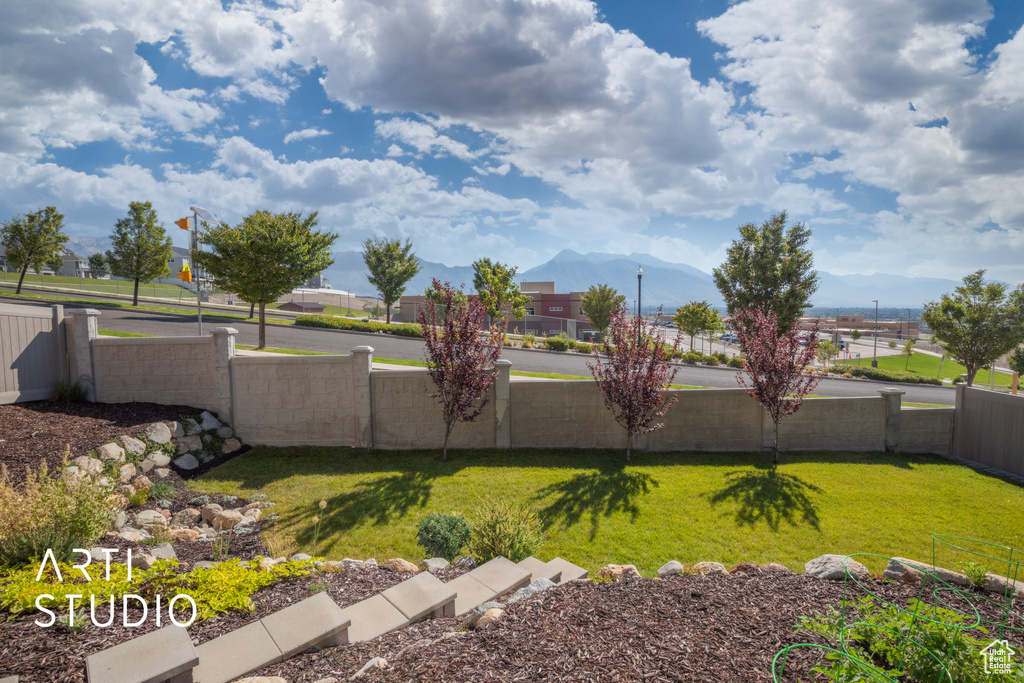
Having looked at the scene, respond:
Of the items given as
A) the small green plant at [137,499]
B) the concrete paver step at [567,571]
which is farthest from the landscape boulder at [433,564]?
the small green plant at [137,499]

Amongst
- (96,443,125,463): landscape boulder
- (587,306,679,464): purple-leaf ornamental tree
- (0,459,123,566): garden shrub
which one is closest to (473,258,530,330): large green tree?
(587,306,679,464): purple-leaf ornamental tree

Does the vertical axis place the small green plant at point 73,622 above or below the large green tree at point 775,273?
below

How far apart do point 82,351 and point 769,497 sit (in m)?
14.9

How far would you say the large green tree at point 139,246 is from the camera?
2678 cm

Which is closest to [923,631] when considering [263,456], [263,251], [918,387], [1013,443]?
[263,456]

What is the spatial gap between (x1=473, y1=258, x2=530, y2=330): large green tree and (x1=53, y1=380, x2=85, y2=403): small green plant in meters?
17.2

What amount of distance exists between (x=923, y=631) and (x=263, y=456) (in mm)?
10823

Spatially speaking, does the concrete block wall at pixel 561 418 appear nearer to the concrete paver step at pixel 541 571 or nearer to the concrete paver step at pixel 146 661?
the concrete paver step at pixel 541 571

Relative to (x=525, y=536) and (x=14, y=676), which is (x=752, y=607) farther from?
(x=14, y=676)

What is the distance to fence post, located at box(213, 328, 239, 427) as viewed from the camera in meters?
10.6

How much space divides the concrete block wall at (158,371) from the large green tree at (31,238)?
23181mm

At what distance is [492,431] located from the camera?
35.6 feet

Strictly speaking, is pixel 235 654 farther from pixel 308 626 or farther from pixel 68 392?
pixel 68 392

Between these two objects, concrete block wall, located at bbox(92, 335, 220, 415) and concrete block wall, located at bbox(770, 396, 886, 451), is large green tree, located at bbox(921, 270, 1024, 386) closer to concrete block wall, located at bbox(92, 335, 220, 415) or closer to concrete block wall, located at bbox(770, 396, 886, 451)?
concrete block wall, located at bbox(770, 396, 886, 451)
